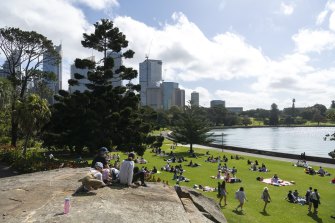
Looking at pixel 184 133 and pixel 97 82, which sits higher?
pixel 97 82

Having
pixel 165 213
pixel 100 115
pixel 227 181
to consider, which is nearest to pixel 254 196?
pixel 227 181

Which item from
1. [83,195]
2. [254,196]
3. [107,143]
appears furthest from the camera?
[107,143]

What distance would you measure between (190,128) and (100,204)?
4097cm

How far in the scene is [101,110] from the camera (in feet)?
104

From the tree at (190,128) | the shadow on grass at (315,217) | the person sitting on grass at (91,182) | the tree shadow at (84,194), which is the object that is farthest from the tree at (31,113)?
the tree at (190,128)

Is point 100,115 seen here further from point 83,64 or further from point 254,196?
point 254,196

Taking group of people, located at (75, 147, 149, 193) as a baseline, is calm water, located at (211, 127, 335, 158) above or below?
below

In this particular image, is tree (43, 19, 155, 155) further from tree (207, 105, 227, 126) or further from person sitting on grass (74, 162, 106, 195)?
tree (207, 105, 227, 126)

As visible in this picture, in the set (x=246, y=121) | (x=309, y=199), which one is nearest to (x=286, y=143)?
(x=309, y=199)

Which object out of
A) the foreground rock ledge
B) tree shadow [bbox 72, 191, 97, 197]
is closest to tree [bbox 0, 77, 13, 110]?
the foreground rock ledge

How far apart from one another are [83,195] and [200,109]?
4307 cm

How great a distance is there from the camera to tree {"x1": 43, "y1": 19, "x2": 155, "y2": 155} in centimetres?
3103

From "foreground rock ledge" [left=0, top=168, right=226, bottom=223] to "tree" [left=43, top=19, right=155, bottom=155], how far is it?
19067mm

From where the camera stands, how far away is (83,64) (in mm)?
31797
